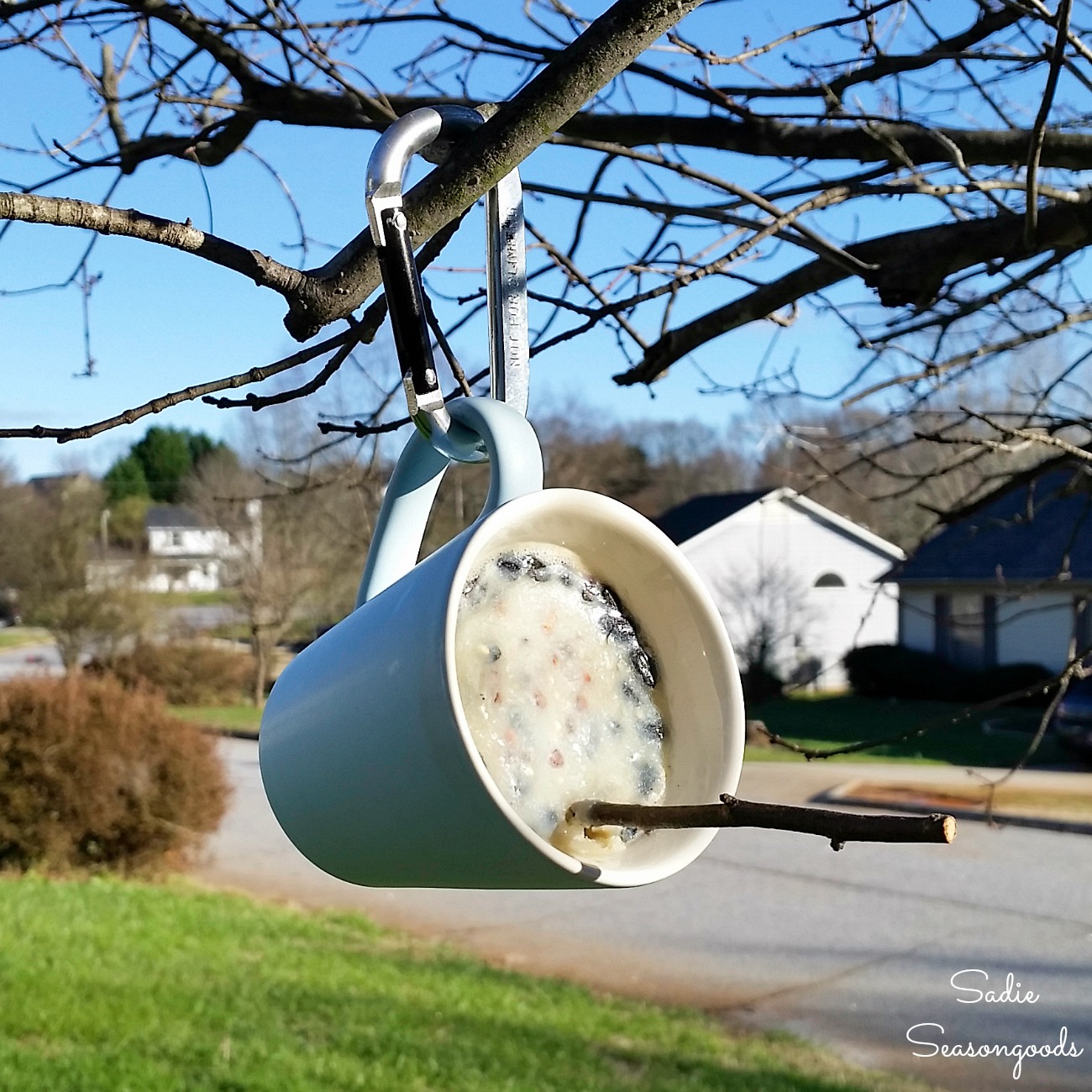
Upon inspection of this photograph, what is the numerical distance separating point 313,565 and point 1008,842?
44.2ft

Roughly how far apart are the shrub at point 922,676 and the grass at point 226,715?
9.95m

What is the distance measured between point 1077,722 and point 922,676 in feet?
21.9

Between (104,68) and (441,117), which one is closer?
(441,117)

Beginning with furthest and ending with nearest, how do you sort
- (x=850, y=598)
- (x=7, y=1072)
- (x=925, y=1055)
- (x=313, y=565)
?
(x=850, y=598), (x=313, y=565), (x=925, y=1055), (x=7, y=1072)

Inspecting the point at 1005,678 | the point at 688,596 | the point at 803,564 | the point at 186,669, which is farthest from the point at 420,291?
the point at 803,564

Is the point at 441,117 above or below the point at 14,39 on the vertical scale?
below

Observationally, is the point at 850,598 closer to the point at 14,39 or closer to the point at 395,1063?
the point at 395,1063

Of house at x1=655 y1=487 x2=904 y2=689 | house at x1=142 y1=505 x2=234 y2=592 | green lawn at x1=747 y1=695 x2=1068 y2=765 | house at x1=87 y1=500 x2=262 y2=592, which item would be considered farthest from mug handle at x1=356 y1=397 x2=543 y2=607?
house at x1=655 y1=487 x2=904 y2=689

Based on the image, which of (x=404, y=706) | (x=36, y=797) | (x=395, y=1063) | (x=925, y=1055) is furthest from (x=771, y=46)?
(x=36, y=797)

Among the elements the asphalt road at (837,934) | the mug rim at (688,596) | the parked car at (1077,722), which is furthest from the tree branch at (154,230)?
the parked car at (1077,722)

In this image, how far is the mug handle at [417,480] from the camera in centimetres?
76

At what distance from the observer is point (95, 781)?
795 cm

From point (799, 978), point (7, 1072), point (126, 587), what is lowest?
point (799, 978)

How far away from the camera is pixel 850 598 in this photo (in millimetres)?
24938
